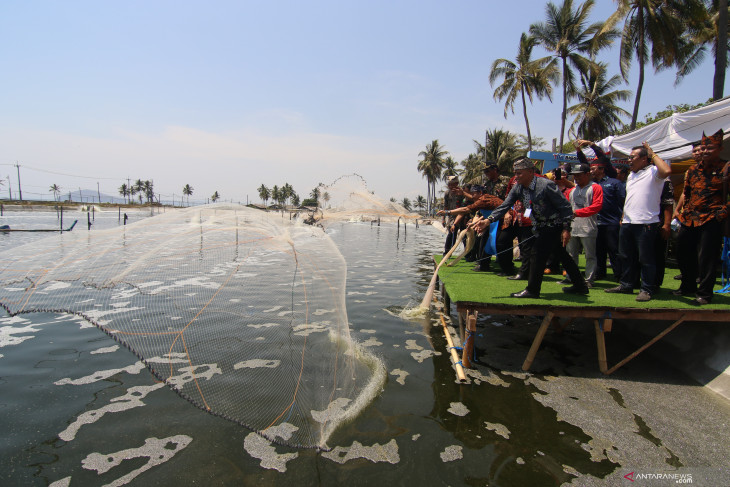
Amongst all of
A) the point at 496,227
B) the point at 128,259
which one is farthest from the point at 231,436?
the point at 496,227

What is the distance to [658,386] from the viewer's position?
4.93 meters

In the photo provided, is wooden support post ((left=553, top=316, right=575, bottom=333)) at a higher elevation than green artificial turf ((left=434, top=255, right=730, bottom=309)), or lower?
lower

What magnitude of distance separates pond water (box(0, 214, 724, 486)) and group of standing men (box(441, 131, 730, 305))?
1.81 m

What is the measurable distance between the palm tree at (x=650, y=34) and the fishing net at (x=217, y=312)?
21.6 metres

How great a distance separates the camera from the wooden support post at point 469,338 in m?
5.20

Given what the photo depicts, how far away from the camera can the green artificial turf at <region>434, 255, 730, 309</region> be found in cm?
507

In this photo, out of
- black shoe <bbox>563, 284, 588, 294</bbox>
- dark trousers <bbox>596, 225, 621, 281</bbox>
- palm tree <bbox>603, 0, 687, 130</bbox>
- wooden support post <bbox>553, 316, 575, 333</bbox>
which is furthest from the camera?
palm tree <bbox>603, 0, 687, 130</bbox>

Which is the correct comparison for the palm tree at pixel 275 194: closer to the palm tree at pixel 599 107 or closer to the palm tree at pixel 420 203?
the palm tree at pixel 420 203

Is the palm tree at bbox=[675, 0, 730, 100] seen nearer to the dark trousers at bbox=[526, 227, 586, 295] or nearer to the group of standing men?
the group of standing men

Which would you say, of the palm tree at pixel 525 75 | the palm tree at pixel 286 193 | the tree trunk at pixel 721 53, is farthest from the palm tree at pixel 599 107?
the palm tree at pixel 286 193

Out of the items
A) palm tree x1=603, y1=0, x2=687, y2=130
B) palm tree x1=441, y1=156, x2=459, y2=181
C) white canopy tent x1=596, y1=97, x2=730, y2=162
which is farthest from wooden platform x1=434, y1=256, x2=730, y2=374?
palm tree x1=441, y1=156, x2=459, y2=181

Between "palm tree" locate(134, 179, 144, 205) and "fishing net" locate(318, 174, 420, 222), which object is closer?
"fishing net" locate(318, 174, 420, 222)

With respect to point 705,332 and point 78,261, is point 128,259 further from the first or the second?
point 705,332

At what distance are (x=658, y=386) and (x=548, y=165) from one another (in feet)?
28.8
